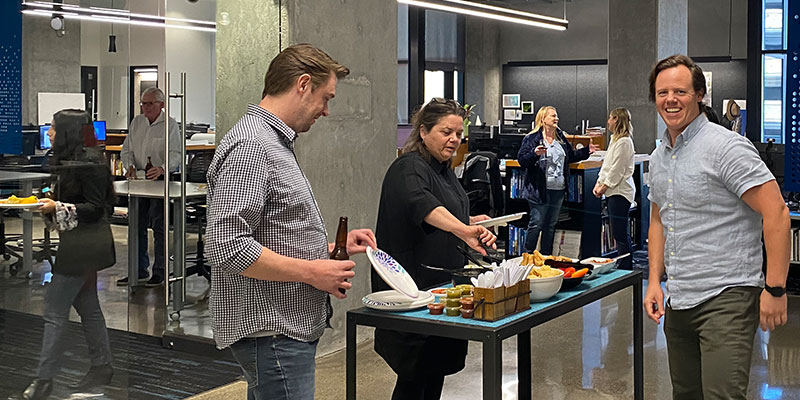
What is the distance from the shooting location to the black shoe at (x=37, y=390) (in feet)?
12.6

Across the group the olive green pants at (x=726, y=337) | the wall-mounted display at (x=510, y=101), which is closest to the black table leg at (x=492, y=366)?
the olive green pants at (x=726, y=337)

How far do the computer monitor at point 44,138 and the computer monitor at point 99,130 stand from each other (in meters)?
0.20

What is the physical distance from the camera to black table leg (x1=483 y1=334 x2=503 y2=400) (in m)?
2.77

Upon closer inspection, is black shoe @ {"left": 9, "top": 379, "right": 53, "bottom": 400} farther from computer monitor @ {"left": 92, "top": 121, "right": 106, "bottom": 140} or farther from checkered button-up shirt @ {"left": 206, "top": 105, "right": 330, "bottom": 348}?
checkered button-up shirt @ {"left": 206, "top": 105, "right": 330, "bottom": 348}

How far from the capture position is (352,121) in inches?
223

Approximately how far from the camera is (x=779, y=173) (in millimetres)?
8172

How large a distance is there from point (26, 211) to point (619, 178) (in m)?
6.27

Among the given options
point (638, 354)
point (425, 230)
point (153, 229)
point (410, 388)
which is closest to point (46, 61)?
point (425, 230)

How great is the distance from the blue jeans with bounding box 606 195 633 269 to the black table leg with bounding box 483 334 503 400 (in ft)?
20.9

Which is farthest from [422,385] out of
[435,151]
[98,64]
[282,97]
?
[98,64]

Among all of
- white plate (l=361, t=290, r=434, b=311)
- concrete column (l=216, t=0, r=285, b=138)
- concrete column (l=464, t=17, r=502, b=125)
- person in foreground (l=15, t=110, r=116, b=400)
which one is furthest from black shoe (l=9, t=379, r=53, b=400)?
concrete column (l=464, t=17, r=502, b=125)

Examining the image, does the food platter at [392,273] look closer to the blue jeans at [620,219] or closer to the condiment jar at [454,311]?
the condiment jar at [454,311]

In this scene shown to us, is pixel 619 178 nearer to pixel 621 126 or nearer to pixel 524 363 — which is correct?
pixel 621 126

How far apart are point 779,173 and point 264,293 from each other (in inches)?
270
